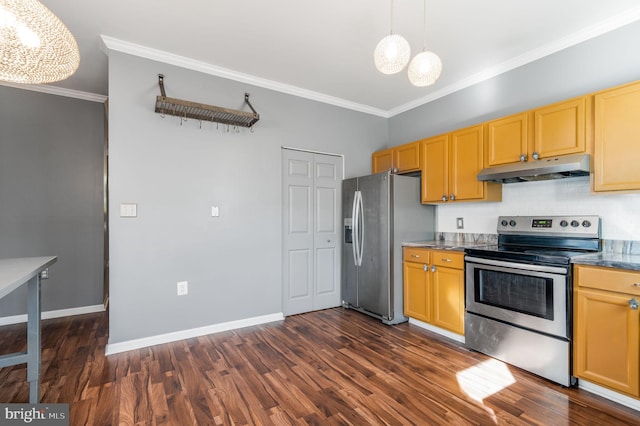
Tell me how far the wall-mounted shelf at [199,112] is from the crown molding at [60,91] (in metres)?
1.60

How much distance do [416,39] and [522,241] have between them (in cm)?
212

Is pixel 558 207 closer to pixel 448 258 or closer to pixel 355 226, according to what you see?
pixel 448 258

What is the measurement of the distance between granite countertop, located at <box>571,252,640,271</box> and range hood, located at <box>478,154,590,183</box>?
2.10ft

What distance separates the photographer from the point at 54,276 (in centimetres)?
362

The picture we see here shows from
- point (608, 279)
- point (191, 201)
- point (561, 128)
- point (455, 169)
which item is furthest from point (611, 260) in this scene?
point (191, 201)

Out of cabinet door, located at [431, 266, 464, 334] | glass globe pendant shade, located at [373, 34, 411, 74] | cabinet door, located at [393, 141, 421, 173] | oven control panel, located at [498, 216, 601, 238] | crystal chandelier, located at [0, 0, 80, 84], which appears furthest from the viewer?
cabinet door, located at [393, 141, 421, 173]

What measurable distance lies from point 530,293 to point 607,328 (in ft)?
1.54

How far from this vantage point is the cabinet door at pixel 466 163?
3.00 metres

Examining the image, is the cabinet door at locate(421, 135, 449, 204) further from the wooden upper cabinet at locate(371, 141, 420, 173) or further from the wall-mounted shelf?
the wall-mounted shelf

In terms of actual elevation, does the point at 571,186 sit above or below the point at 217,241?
above

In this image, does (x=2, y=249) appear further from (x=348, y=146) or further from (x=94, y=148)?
(x=348, y=146)

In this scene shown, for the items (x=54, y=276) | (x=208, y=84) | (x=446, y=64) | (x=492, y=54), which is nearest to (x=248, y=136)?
(x=208, y=84)

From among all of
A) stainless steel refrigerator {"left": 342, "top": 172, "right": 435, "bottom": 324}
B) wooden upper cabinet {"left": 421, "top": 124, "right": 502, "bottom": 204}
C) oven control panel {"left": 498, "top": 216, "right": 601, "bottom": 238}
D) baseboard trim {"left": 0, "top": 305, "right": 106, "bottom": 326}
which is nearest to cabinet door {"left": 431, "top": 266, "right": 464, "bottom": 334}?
stainless steel refrigerator {"left": 342, "top": 172, "right": 435, "bottom": 324}

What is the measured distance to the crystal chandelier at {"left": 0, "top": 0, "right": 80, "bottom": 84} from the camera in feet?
4.34
